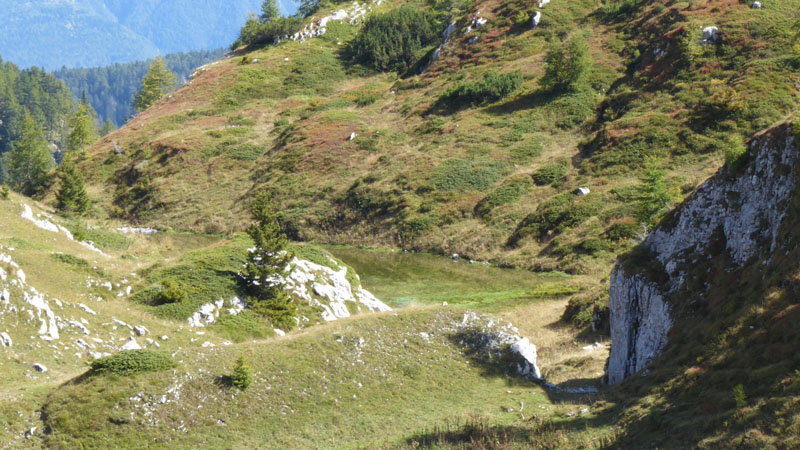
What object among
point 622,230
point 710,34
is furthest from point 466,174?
point 710,34

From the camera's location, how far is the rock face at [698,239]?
61.3 ft

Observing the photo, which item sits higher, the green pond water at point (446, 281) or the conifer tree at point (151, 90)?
the conifer tree at point (151, 90)

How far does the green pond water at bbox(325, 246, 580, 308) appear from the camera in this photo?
43438 millimetres

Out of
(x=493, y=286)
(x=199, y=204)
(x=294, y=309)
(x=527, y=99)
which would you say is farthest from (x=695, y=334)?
(x=199, y=204)

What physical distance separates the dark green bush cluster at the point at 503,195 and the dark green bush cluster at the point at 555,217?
469 cm

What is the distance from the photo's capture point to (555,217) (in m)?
56.6

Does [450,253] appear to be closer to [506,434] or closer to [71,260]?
[71,260]

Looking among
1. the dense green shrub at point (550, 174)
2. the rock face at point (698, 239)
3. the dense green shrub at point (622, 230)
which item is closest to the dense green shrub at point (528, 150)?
the dense green shrub at point (550, 174)

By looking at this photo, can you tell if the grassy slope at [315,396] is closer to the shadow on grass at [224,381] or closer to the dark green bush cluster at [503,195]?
the shadow on grass at [224,381]

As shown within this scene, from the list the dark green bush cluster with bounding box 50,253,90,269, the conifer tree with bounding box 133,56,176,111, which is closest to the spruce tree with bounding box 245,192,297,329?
the dark green bush cluster with bounding box 50,253,90,269

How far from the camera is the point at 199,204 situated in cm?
8019

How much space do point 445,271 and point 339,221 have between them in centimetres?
2062

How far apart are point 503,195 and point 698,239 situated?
1678 inches

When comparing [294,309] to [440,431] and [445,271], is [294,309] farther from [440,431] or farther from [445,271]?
[445,271]
